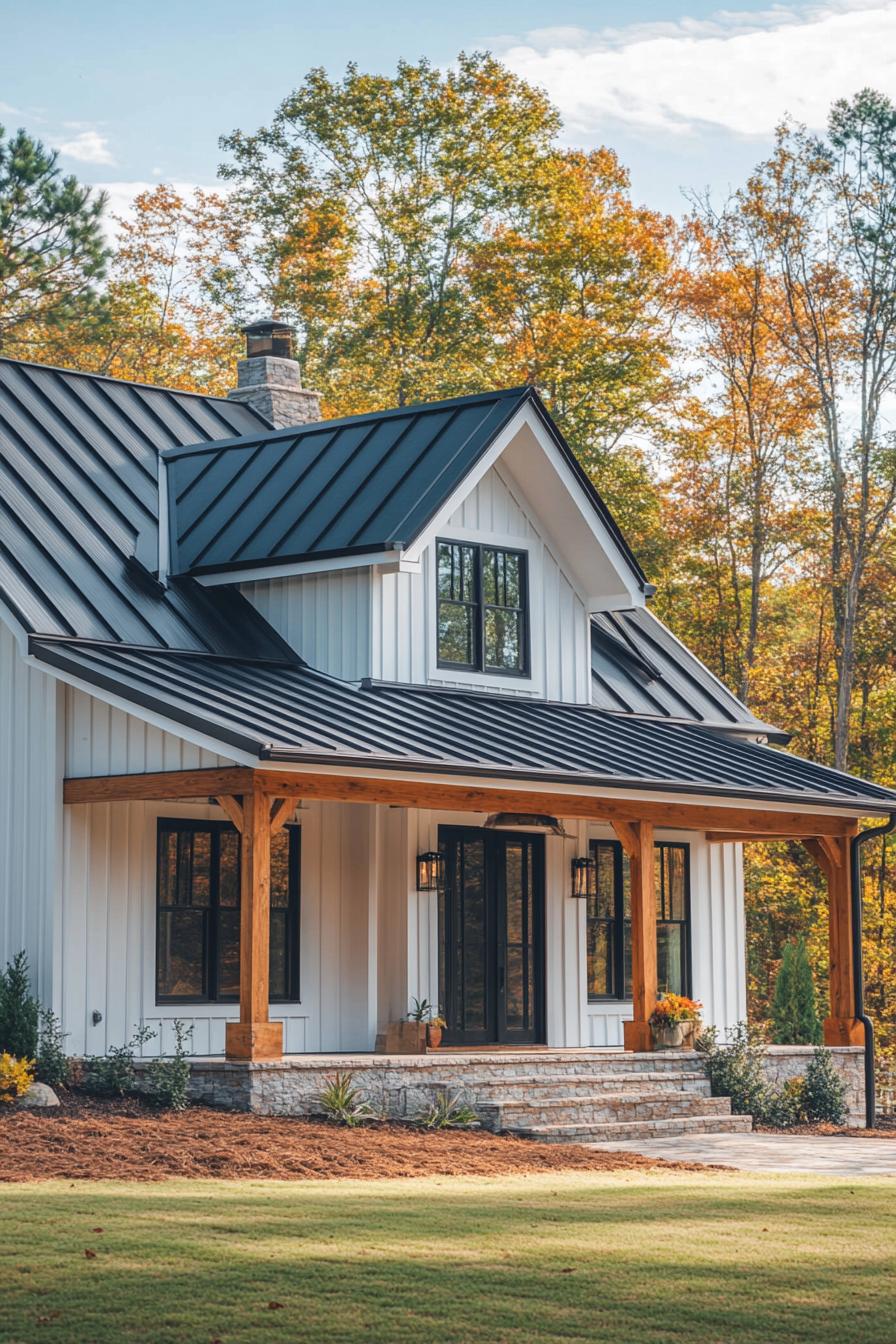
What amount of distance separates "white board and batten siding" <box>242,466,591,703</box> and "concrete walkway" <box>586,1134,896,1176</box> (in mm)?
5410

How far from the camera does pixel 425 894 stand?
19703 millimetres

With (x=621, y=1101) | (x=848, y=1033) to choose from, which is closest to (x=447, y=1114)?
(x=621, y=1101)

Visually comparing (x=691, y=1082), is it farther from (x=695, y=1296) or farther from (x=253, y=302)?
(x=253, y=302)

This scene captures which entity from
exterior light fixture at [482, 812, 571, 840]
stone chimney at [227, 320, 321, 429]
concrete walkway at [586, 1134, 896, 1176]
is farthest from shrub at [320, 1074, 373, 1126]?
stone chimney at [227, 320, 321, 429]

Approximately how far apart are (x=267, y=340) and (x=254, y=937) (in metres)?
11.7

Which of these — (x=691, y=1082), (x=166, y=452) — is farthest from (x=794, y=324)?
(x=691, y=1082)

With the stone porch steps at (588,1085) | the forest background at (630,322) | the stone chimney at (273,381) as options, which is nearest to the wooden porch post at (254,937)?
the stone porch steps at (588,1085)

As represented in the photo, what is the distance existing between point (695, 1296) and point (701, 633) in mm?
31293

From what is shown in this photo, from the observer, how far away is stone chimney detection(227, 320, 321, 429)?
82.1 feet

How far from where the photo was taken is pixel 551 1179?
45.4 ft

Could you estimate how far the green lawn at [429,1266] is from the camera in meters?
8.56

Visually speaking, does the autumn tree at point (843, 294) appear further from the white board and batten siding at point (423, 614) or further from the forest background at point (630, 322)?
the white board and batten siding at point (423, 614)

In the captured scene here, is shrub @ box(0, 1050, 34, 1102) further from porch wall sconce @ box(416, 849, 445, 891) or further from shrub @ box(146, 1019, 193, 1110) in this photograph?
porch wall sconce @ box(416, 849, 445, 891)

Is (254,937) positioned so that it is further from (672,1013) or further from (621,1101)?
(672,1013)
